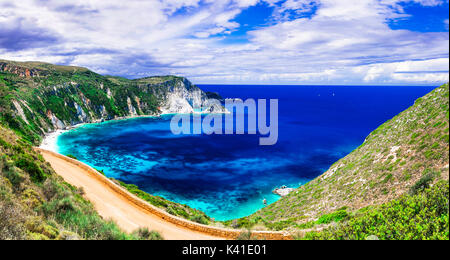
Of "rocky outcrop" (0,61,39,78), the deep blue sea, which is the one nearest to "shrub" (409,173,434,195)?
the deep blue sea

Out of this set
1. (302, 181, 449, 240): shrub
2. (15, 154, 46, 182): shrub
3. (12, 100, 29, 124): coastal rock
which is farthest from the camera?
(12, 100, 29, 124): coastal rock

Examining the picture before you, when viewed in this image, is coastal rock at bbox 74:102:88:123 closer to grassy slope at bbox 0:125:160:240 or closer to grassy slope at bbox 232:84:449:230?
grassy slope at bbox 0:125:160:240

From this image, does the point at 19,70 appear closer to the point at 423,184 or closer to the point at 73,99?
the point at 73,99

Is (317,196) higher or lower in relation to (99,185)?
lower

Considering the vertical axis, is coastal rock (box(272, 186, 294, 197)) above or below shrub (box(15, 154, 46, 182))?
below
